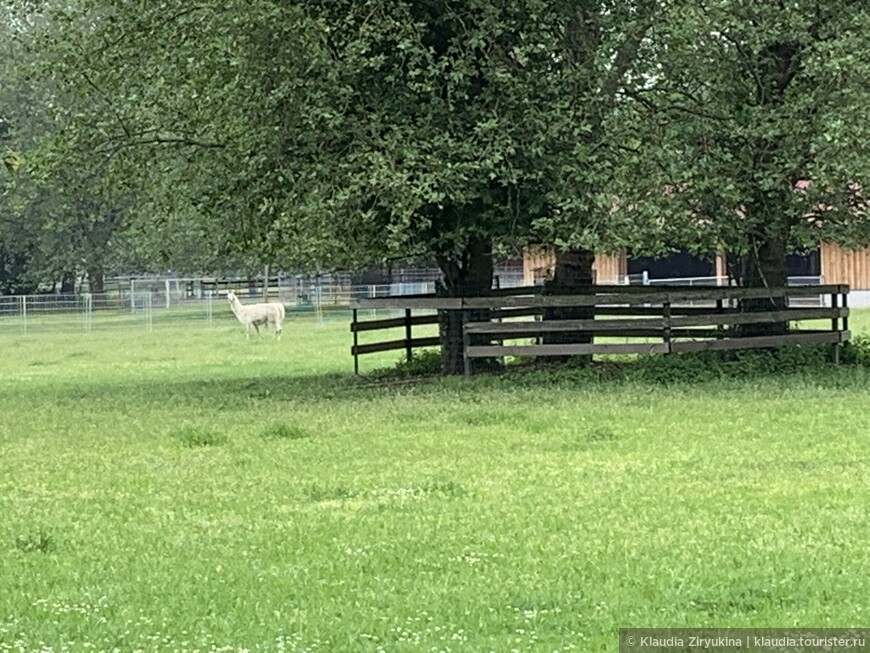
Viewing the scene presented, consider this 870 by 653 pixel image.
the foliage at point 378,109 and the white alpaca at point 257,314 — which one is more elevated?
the foliage at point 378,109

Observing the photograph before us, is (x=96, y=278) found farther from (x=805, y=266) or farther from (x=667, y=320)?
(x=667, y=320)

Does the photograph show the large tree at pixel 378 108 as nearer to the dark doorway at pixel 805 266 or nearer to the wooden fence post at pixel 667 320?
the wooden fence post at pixel 667 320

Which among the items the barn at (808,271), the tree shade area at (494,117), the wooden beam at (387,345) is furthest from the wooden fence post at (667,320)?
Answer: the barn at (808,271)

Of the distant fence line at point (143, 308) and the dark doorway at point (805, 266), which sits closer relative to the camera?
the distant fence line at point (143, 308)

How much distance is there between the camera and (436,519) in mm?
8406

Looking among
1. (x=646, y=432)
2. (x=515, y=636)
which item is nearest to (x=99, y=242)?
(x=646, y=432)

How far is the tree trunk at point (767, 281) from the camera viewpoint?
1966cm

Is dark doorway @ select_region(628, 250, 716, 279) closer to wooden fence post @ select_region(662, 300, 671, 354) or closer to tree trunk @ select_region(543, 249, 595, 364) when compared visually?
tree trunk @ select_region(543, 249, 595, 364)

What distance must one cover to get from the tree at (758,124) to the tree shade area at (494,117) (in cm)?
3

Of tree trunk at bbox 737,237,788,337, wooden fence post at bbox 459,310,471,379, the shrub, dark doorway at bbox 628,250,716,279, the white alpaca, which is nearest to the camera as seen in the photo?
the shrub

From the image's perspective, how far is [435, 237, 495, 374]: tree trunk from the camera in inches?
777

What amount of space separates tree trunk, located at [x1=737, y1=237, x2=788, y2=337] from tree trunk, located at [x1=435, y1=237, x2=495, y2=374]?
378cm

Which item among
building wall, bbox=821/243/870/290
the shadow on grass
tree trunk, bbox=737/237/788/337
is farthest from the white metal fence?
the shadow on grass

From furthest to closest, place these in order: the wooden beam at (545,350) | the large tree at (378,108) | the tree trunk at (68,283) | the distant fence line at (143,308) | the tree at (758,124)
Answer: the tree trunk at (68,283)
the distant fence line at (143,308)
the wooden beam at (545,350)
the large tree at (378,108)
the tree at (758,124)
